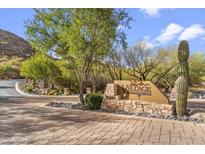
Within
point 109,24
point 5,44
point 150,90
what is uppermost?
point 109,24

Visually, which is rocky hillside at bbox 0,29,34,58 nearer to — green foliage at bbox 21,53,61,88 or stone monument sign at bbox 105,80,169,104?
stone monument sign at bbox 105,80,169,104

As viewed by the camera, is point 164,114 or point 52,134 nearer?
point 52,134

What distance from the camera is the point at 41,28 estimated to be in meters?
11.0

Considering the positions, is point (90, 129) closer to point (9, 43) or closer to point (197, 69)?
point (9, 43)

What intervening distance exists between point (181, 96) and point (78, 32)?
3309 mm

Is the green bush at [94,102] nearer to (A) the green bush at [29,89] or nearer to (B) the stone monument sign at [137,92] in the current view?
(B) the stone monument sign at [137,92]

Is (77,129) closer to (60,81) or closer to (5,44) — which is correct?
(5,44)

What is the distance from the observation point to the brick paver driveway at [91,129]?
21.8 feet

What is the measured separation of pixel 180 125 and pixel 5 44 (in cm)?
509

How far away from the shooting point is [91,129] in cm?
765

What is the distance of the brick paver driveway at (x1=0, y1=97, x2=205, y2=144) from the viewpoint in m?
6.65

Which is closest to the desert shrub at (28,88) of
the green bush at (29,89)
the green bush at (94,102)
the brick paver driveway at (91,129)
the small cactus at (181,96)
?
the green bush at (29,89)

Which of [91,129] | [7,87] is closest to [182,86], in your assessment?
[91,129]
